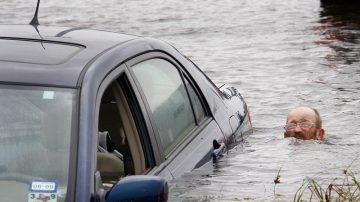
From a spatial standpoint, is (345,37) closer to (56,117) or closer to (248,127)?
(248,127)

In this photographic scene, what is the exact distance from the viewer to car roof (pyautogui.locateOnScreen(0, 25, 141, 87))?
15.7 ft

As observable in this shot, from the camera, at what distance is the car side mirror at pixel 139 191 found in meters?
4.22

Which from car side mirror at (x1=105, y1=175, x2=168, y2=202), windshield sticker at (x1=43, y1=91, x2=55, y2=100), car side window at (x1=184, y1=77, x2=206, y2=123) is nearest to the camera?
car side mirror at (x1=105, y1=175, x2=168, y2=202)

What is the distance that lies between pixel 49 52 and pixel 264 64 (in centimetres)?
1098

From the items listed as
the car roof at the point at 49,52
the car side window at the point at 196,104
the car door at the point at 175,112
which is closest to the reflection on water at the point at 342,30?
the car side window at the point at 196,104

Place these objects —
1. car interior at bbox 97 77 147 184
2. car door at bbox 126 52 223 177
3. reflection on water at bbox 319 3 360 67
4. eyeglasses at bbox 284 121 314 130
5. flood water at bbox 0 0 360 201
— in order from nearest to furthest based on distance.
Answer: car interior at bbox 97 77 147 184 < car door at bbox 126 52 223 177 < flood water at bbox 0 0 360 201 < eyeglasses at bbox 284 121 314 130 < reflection on water at bbox 319 3 360 67

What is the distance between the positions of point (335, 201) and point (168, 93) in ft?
3.35

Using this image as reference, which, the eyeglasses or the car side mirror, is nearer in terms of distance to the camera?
the car side mirror

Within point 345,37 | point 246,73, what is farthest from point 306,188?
point 345,37

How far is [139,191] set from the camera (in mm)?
4227

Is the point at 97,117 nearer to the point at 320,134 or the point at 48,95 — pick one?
the point at 48,95

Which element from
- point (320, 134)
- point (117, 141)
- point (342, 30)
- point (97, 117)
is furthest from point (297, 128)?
point (342, 30)

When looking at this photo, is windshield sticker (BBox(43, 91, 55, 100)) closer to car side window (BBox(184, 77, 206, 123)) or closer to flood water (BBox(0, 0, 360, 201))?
flood water (BBox(0, 0, 360, 201))

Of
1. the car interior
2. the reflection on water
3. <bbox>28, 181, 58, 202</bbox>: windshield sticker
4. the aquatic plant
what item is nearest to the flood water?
the reflection on water
